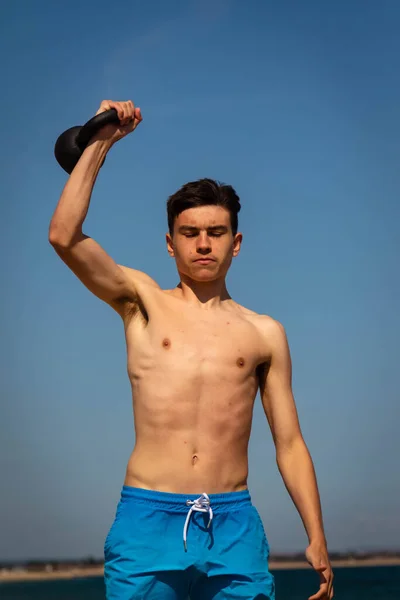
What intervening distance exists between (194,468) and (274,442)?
742mm

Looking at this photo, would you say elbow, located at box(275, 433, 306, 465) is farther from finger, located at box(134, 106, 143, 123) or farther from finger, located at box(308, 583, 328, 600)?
finger, located at box(134, 106, 143, 123)

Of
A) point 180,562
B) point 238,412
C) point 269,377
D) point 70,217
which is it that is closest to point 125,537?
point 180,562

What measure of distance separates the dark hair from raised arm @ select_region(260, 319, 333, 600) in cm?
76

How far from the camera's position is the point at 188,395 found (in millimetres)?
5930

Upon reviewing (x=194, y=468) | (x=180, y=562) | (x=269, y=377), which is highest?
(x=269, y=377)

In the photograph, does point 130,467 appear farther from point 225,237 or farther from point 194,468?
point 225,237

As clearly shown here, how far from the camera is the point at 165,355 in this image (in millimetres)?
6020

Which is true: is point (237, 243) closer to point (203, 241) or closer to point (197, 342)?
point (203, 241)

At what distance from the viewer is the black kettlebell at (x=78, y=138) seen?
6047 millimetres

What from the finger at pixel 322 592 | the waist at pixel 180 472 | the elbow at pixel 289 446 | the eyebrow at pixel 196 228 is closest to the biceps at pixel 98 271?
the eyebrow at pixel 196 228

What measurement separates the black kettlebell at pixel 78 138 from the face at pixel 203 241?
0.74 meters

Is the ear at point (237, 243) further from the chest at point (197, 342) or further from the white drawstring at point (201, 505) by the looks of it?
the white drawstring at point (201, 505)

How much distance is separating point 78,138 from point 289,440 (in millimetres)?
2177

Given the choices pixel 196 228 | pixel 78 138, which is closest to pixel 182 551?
pixel 196 228
